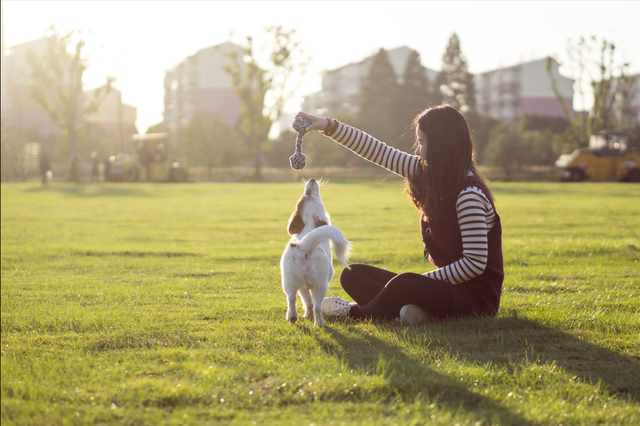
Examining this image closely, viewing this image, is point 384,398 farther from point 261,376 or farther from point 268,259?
point 268,259

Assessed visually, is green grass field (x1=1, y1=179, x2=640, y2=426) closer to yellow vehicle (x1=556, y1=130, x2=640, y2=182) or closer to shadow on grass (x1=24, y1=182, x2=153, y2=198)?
shadow on grass (x1=24, y1=182, x2=153, y2=198)

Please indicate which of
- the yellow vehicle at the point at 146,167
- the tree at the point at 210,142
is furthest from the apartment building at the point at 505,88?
the yellow vehicle at the point at 146,167

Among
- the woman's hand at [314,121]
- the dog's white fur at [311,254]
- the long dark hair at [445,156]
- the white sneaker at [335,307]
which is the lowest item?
the white sneaker at [335,307]

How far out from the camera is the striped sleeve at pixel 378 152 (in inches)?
184

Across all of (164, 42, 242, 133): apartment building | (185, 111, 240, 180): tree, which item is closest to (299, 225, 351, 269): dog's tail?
(185, 111, 240, 180): tree

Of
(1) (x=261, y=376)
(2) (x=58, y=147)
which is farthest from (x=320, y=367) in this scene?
(2) (x=58, y=147)

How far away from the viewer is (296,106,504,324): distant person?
416 cm

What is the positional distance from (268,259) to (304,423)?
5.77 meters

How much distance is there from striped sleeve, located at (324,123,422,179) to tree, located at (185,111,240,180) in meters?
45.9

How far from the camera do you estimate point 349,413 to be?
2.82 m

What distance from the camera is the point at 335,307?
187 inches

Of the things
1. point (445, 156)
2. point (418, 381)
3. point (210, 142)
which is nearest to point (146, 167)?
point (210, 142)

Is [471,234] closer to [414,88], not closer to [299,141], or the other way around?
[299,141]

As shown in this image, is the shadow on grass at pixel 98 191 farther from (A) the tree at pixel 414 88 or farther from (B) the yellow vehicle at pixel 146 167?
(A) the tree at pixel 414 88
